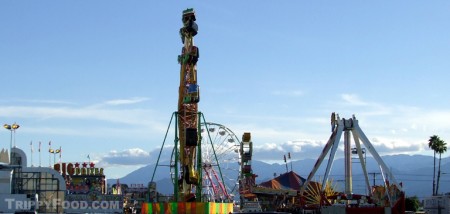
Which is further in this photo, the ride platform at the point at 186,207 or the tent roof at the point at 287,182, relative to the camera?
the tent roof at the point at 287,182

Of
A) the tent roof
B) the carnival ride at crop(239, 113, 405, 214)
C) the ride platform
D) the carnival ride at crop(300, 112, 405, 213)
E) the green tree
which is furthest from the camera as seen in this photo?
the tent roof

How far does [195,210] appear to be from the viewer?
59875 millimetres

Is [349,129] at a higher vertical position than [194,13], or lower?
lower

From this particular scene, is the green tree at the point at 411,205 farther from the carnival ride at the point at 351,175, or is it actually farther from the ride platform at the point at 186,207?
the ride platform at the point at 186,207

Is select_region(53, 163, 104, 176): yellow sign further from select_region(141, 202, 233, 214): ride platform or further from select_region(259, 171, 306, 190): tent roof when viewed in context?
select_region(141, 202, 233, 214): ride platform

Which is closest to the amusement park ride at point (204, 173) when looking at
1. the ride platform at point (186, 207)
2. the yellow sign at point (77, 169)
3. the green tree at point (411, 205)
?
the ride platform at point (186, 207)

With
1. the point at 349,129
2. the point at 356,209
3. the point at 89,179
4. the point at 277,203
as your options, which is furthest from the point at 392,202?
the point at 89,179

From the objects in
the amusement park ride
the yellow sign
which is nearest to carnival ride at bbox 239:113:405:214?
the amusement park ride

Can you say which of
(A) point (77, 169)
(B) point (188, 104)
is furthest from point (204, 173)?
(A) point (77, 169)

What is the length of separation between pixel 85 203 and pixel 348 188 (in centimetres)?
3332

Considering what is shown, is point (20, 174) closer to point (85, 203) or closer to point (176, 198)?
point (85, 203)

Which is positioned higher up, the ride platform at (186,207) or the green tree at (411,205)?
the ride platform at (186,207)

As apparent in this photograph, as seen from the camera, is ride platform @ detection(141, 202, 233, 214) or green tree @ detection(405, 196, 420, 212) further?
green tree @ detection(405, 196, 420, 212)

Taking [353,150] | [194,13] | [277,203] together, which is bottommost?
[277,203]
